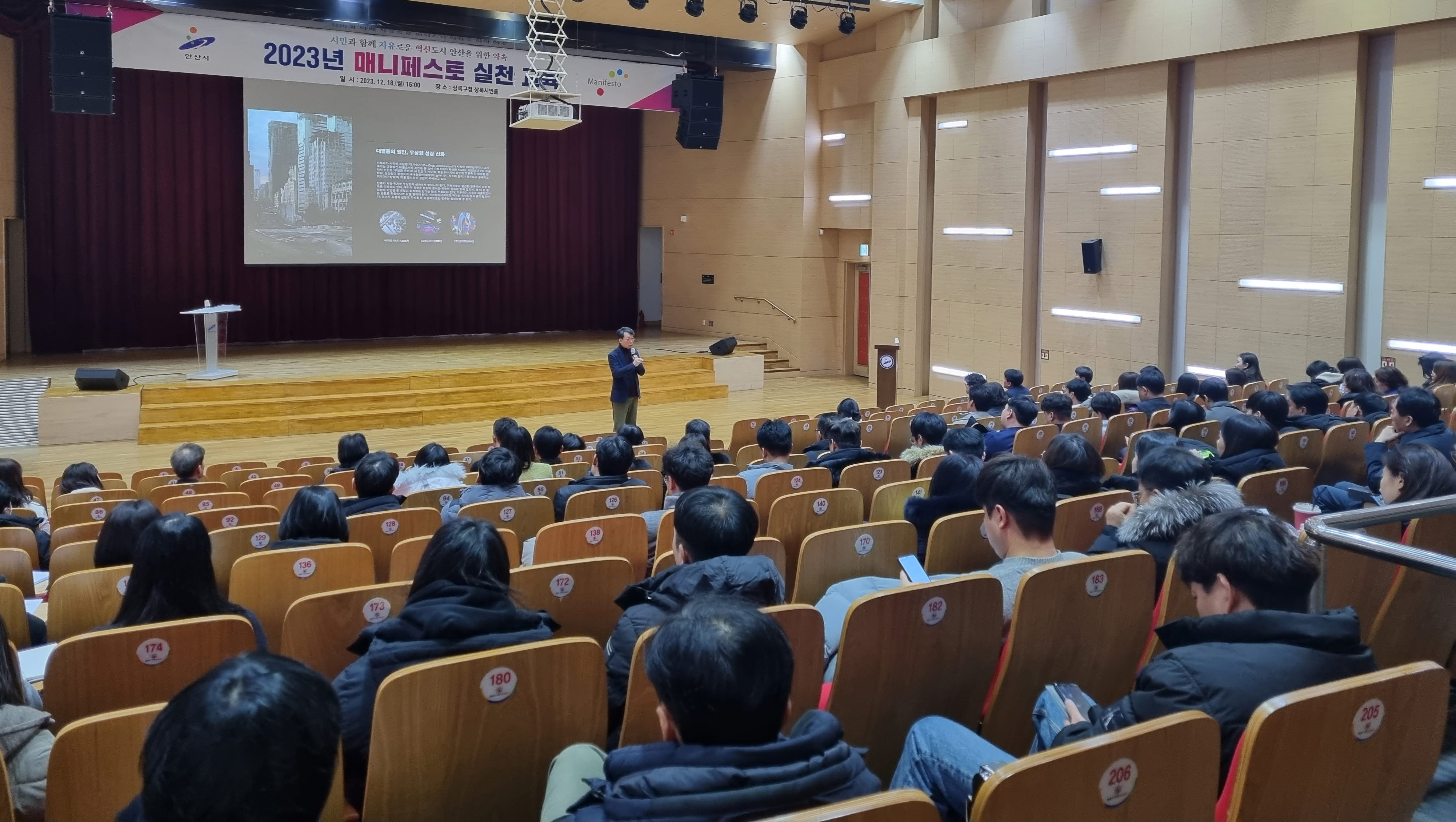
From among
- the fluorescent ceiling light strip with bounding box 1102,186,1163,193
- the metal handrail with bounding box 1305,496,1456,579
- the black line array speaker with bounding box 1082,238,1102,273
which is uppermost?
the fluorescent ceiling light strip with bounding box 1102,186,1163,193

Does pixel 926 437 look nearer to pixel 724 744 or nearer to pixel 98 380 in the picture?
pixel 724 744

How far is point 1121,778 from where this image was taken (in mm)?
1524

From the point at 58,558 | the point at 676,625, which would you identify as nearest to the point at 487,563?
the point at 676,625

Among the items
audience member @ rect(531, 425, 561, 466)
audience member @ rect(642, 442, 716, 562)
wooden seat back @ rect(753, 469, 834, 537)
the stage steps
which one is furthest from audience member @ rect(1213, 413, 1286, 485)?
the stage steps

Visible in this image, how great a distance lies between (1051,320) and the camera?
44.9 ft

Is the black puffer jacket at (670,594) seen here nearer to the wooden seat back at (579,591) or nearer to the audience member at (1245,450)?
the wooden seat back at (579,591)

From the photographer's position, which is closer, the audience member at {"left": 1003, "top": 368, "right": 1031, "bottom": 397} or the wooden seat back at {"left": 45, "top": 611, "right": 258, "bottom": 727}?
the wooden seat back at {"left": 45, "top": 611, "right": 258, "bottom": 727}

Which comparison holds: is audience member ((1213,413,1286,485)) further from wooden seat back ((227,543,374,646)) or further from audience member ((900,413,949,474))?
wooden seat back ((227,543,374,646))

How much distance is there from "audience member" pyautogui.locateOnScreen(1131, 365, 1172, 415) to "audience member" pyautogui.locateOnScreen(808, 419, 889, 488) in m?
2.91

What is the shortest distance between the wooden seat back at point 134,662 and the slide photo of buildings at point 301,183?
45.5 feet

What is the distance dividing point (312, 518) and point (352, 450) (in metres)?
2.98

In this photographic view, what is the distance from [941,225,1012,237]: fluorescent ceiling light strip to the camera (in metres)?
14.2

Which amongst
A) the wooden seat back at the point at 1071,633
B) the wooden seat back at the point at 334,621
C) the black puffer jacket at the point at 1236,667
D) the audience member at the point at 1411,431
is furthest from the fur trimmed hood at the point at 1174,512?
the audience member at the point at 1411,431

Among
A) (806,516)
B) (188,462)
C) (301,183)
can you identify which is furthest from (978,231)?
(806,516)
